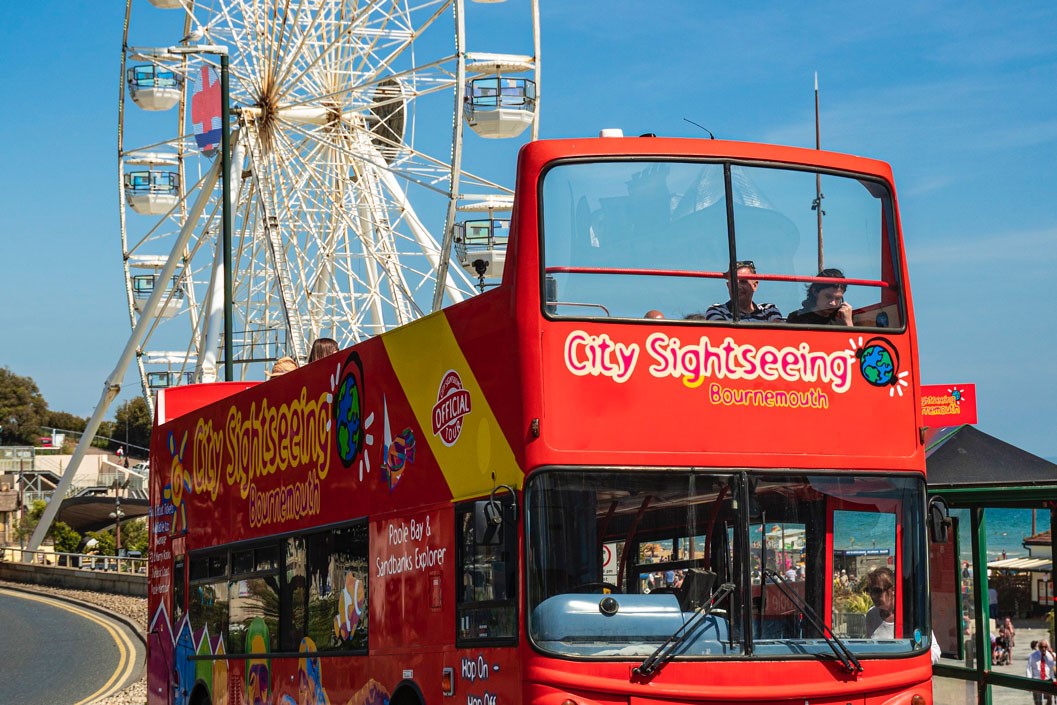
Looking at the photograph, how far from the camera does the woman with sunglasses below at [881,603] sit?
797 cm

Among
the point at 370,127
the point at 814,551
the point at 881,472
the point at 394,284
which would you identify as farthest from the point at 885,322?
the point at 370,127

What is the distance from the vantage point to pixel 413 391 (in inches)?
366

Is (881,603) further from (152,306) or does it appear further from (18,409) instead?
(18,409)

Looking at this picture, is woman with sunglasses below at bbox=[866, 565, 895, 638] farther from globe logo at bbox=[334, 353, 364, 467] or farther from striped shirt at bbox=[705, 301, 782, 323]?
globe logo at bbox=[334, 353, 364, 467]

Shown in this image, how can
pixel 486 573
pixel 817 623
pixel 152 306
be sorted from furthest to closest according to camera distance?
pixel 152 306, pixel 486 573, pixel 817 623

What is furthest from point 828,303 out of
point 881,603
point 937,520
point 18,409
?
point 18,409

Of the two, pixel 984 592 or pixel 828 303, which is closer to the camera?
pixel 828 303

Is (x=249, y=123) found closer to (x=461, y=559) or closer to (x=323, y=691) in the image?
(x=323, y=691)

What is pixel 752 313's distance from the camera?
829cm

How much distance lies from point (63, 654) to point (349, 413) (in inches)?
730

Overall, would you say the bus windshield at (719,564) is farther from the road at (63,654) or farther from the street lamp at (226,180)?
the street lamp at (226,180)

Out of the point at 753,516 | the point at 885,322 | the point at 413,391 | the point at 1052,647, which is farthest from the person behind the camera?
the point at 1052,647

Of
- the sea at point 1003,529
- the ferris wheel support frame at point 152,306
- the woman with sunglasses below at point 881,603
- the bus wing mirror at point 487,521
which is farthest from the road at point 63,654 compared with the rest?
the woman with sunglasses below at point 881,603

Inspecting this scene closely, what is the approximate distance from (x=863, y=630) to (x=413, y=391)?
304cm
